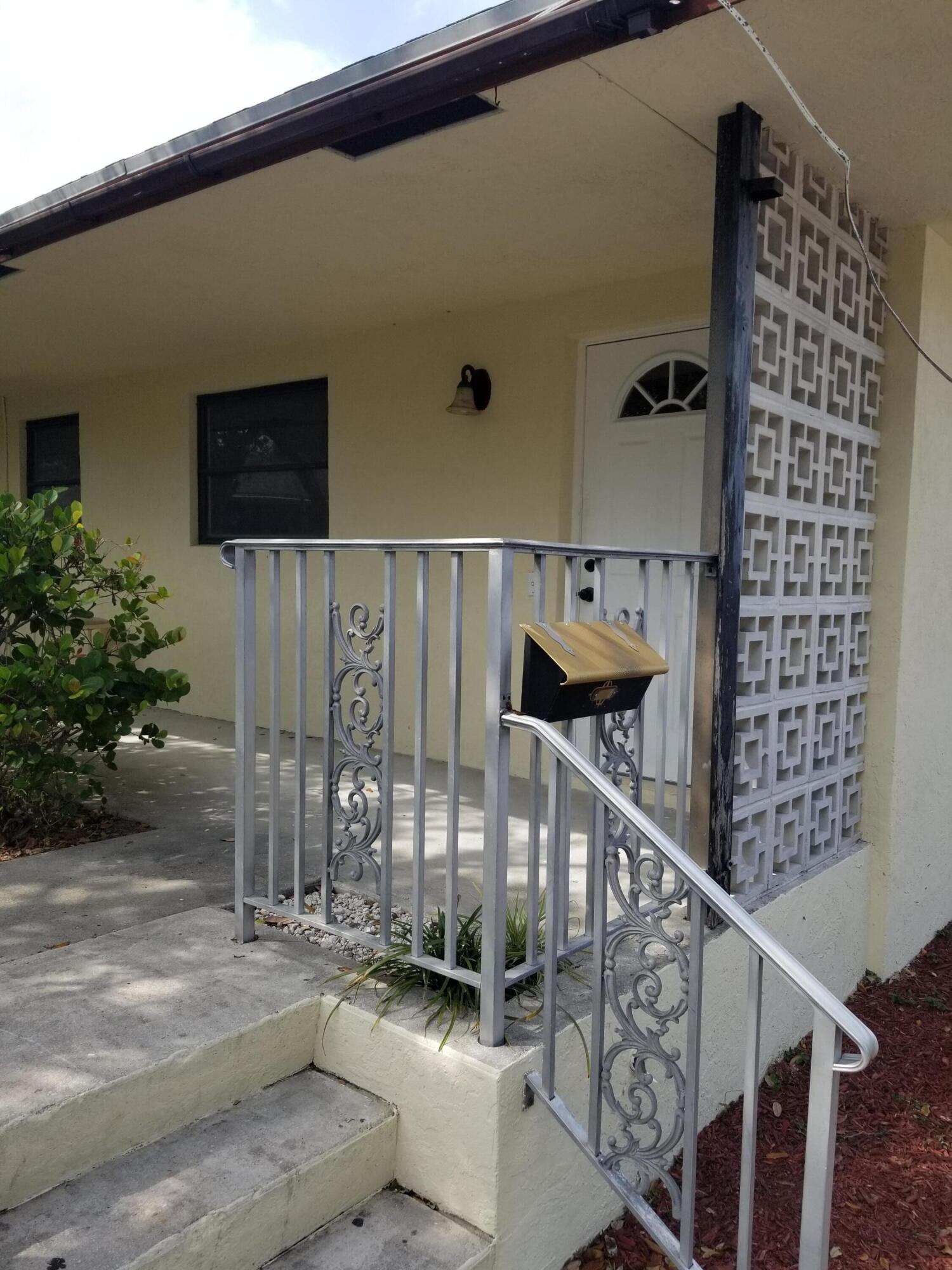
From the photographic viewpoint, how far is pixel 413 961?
2.30 m

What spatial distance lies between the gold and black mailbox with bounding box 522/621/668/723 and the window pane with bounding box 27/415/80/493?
21.3 ft

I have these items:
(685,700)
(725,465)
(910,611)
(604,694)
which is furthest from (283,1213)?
(910,611)

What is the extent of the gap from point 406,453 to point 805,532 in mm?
2594

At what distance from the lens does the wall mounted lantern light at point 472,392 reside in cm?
488

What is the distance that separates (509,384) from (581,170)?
167 centimetres

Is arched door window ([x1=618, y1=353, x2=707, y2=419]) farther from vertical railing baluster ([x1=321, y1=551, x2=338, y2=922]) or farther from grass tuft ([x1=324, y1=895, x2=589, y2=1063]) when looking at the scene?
→ grass tuft ([x1=324, y1=895, x2=589, y2=1063])

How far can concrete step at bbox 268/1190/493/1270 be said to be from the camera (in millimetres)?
1946

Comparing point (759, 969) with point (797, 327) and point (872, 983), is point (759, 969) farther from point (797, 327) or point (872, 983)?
point (872, 983)

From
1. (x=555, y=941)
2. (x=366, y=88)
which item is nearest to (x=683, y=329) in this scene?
(x=366, y=88)

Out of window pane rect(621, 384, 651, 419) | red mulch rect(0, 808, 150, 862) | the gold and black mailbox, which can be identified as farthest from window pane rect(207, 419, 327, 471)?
the gold and black mailbox

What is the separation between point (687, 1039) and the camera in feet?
6.17

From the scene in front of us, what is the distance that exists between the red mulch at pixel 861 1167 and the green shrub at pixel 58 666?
8.00ft

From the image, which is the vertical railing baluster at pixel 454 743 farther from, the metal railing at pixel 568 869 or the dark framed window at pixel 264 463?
the dark framed window at pixel 264 463

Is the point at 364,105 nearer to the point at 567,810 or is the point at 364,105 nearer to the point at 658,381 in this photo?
the point at 567,810
